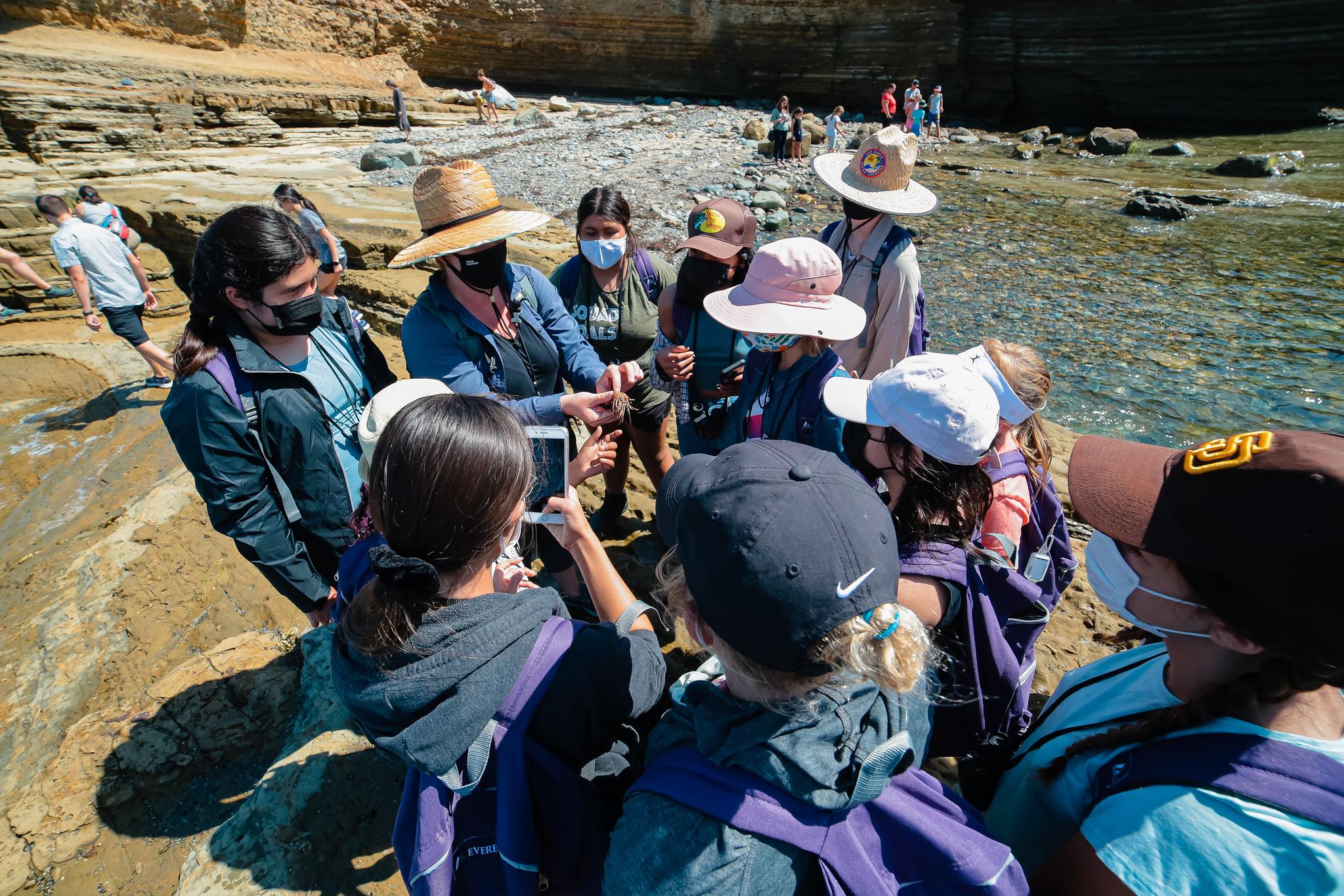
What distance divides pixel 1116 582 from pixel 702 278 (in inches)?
79.3

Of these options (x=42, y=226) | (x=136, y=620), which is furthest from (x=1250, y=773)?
(x=42, y=226)

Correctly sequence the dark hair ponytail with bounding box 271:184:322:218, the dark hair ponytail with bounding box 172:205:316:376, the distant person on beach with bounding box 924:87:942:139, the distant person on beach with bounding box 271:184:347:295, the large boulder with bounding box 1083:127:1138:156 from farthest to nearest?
the distant person on beach with bounding box 924:87:942:139 < the large boulder with bounding box 1083:127:1138:156 < the dark hair ponytail with bounding box 271:184:322:218 < the distant person on beach with bounding box 271:184:347:295 < the dark hair ponytail with bounding box 172:205:316:376

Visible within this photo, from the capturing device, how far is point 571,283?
11.0ft

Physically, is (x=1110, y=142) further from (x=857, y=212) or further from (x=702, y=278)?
(x=702, y=278)

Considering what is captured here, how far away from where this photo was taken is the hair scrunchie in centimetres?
116

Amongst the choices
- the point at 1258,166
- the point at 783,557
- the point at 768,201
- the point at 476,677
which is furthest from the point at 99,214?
the point at 1258,166

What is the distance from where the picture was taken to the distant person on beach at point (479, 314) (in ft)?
7.75

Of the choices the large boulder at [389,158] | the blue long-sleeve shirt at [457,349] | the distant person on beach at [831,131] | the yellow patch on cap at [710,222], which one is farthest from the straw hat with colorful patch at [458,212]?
the distant person on beach at [831,131]

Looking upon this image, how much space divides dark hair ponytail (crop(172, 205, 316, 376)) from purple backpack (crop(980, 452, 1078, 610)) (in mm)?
2309

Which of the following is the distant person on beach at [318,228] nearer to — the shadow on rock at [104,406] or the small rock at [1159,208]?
the shadow on rock at [104,406]

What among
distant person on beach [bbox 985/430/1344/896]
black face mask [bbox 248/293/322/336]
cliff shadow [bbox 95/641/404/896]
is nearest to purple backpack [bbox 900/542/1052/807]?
distant person on beach [bbox 985/430/1344/896]

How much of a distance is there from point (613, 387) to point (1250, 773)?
A: 1.98 m

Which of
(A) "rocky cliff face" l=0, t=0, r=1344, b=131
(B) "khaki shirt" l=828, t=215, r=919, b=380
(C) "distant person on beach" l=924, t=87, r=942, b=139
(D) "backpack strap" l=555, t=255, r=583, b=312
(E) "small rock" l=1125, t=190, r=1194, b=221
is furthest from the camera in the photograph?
(C) "distant person on beach" l=924, t=87, r=942, b=139

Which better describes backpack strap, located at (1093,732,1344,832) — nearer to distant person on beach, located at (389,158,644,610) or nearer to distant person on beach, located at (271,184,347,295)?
distant person on beach, located at (389,158,644,610)
